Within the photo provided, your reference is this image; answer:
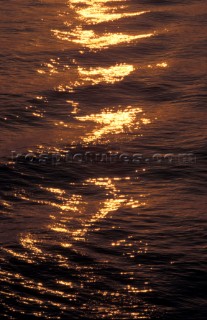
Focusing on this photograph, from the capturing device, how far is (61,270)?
5703 mm

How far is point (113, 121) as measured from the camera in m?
8.14

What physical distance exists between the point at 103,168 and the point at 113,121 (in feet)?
3.33

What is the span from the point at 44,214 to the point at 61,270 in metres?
0.79

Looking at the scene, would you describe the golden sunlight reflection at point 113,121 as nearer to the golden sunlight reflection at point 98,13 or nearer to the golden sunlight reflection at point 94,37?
the golden sunlight reflection at point 94,37

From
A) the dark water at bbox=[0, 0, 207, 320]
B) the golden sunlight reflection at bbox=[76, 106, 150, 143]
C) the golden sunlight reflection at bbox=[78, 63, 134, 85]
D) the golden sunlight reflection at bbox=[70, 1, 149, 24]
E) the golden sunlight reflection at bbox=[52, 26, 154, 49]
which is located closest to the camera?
the dark water at bbox=[0, 0, 207, 320]

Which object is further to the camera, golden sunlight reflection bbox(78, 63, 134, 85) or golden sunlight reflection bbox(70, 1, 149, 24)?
golden sunlight reflection bbox(70, 1, 149, 24)

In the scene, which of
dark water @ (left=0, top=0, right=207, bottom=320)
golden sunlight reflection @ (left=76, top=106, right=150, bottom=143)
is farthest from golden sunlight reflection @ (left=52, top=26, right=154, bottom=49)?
golden sunlight reflection @ (left=76, top=106, right=150, bottom=143)

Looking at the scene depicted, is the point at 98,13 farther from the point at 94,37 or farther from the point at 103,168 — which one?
the point at 103,168

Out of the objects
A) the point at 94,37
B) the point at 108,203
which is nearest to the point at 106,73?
the point at 94,37

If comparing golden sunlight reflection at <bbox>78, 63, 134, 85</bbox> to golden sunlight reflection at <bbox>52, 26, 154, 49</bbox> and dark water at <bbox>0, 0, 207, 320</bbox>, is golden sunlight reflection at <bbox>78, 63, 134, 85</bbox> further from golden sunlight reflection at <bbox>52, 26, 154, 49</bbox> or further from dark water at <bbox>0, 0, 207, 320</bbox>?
golden sunlight reflection at <bbox>52, 26, 154, 49</bbox>

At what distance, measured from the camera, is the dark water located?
18.0ft

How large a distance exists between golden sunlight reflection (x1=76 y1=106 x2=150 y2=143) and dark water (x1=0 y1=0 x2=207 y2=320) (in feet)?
0.04

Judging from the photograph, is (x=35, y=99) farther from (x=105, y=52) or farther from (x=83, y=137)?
(x=105, y=52)

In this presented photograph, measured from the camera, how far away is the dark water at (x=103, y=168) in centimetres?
549
